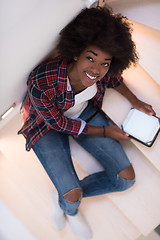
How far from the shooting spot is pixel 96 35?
1.00 metres

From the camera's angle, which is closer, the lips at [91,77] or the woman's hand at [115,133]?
the lips at [91,77]

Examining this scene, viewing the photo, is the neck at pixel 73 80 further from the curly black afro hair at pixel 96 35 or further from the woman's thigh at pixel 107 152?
the woman's thigh at pixel 107 152

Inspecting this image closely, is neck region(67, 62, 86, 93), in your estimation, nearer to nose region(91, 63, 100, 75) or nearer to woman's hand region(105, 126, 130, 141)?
nose region(91, 63, 100, 75)

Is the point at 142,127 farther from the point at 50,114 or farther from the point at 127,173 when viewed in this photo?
the point at 50,114

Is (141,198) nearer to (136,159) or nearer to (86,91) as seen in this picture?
(136,159)

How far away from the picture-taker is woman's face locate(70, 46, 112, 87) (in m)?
1.02

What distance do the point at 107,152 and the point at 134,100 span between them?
1.04 feet

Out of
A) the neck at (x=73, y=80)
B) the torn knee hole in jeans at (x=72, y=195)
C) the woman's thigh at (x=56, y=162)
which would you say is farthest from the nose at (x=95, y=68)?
the torn knee hole in jeans at (x=72, y=195)

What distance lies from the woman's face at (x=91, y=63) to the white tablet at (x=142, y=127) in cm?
35

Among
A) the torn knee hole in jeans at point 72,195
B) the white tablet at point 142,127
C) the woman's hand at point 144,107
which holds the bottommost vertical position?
the torn knee hole in jeans at point 72,195

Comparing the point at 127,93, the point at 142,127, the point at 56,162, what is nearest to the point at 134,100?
the point at 127,93

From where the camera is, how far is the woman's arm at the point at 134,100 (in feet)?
4.38

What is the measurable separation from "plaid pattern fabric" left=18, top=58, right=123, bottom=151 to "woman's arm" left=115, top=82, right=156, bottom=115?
37 millimetres

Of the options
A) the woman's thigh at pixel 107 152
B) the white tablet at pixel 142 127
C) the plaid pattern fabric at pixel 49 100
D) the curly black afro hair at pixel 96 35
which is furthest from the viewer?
the woman's thigh at pixel 107 152
